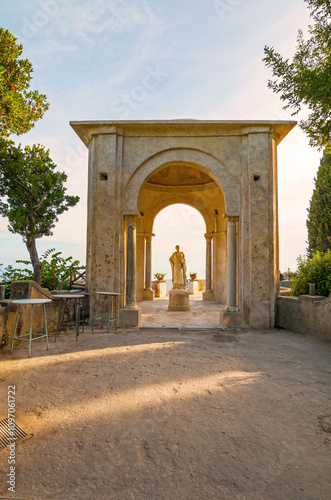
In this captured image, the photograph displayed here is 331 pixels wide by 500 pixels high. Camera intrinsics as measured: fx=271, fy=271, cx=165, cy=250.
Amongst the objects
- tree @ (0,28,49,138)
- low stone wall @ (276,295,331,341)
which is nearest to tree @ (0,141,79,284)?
tree @ (0,28,49,138)

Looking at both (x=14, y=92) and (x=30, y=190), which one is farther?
(x=30, y=190)

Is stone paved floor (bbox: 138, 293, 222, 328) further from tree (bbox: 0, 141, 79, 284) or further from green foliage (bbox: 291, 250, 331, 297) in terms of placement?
tree (bbox: 0, 141, 79, 284)

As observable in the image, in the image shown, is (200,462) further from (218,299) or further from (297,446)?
(218,299)

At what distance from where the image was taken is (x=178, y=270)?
1127 centimetres

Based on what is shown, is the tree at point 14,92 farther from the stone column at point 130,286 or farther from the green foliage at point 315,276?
the green foliage at point 315,276

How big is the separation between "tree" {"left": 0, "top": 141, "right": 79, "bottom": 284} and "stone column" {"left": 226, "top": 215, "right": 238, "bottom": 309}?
7.24 m

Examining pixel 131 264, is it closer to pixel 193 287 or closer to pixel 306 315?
pixel 306 315

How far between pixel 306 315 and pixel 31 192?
1041 cm

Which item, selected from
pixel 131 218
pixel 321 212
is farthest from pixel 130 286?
pixel 321 212

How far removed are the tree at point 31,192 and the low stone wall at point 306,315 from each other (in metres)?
8.67

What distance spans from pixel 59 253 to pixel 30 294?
5.89m

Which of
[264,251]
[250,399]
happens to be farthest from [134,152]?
[250,399]

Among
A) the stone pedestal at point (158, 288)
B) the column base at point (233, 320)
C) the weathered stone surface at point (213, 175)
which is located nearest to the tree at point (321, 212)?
the stone pedestal at point (158, 288)

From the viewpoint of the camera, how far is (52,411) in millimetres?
3000
